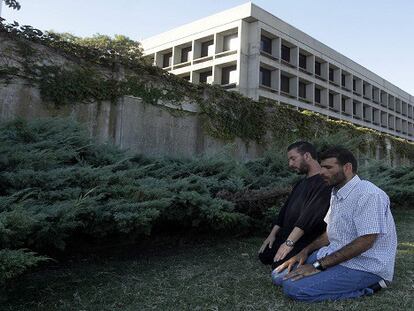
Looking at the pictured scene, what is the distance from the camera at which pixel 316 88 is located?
41.2 metres

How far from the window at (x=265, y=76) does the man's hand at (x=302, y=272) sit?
31973 mm

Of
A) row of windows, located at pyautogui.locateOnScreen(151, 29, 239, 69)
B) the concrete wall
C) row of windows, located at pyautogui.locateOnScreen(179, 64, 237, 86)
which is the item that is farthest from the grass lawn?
row of windows, located at pyautogui.locateOnScreen(151, 29, 239, 69)

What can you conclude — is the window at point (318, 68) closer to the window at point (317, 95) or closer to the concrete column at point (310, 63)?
the window at point (317, 95)

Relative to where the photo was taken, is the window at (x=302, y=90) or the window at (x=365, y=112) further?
the window at (x=365, y=112)

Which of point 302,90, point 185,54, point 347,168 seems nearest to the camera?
point 347,168

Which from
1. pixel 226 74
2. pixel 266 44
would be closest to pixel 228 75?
pixel 226 74

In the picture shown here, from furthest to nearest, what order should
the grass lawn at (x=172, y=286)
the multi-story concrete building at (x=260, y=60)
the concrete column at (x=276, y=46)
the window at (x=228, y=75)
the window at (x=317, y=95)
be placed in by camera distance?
the window at (x=317, y=95), the concrete column at (x=276, y=46), the window at (x=228, y=75), the multi-story concrete building at (x=260, y=60), the grass lawn at (x=172, y=286)

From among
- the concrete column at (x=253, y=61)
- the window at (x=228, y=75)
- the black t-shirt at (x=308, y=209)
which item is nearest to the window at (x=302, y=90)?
the concrete column at (x=253, y=61)

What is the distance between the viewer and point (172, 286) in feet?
13.0

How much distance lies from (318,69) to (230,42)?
451 inches

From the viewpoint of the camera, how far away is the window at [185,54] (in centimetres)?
3834

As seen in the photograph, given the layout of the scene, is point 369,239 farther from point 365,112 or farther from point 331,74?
point 365,112

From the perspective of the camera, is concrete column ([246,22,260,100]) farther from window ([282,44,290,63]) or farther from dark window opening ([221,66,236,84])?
window ([282,44,290,63])

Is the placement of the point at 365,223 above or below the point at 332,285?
above
